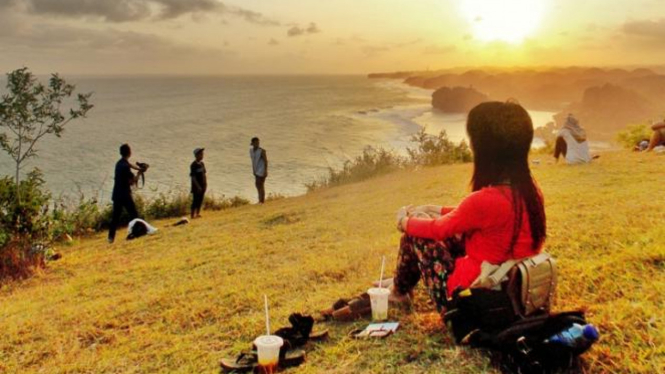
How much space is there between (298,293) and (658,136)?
1311 centimetres

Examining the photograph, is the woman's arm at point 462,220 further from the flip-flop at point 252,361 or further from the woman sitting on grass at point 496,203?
the flip-flop at point 252,361

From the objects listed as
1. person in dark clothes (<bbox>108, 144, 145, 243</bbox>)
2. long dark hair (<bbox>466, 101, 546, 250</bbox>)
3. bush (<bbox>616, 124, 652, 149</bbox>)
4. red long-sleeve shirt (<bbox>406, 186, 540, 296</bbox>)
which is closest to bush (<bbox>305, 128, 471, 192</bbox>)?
bush (<bbox>616, 124, 652, 149</bbox>)

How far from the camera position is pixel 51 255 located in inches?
422

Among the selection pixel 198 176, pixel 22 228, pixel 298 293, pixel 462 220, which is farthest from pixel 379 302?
pixel 198 176

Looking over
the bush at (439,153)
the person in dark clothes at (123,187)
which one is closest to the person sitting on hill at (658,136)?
the bush at (439,153)

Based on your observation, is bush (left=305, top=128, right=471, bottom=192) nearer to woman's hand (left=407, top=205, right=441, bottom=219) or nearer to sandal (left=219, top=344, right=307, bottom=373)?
woman's hand (left=407, top=205, right=441, bottom=219)

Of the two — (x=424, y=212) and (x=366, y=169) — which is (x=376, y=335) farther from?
(x=366, y=169)

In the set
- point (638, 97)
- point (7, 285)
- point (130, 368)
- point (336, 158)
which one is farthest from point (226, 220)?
point (638, 97)

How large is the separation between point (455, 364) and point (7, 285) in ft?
25.9

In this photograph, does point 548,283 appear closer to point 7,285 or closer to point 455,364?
point 455,364

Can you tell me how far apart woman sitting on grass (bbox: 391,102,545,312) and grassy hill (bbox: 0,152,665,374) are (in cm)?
71

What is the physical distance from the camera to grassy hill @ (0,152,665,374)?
3.98m

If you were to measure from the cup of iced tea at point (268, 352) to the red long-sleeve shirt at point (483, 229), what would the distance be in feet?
4.28

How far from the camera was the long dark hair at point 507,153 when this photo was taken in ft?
11.3
